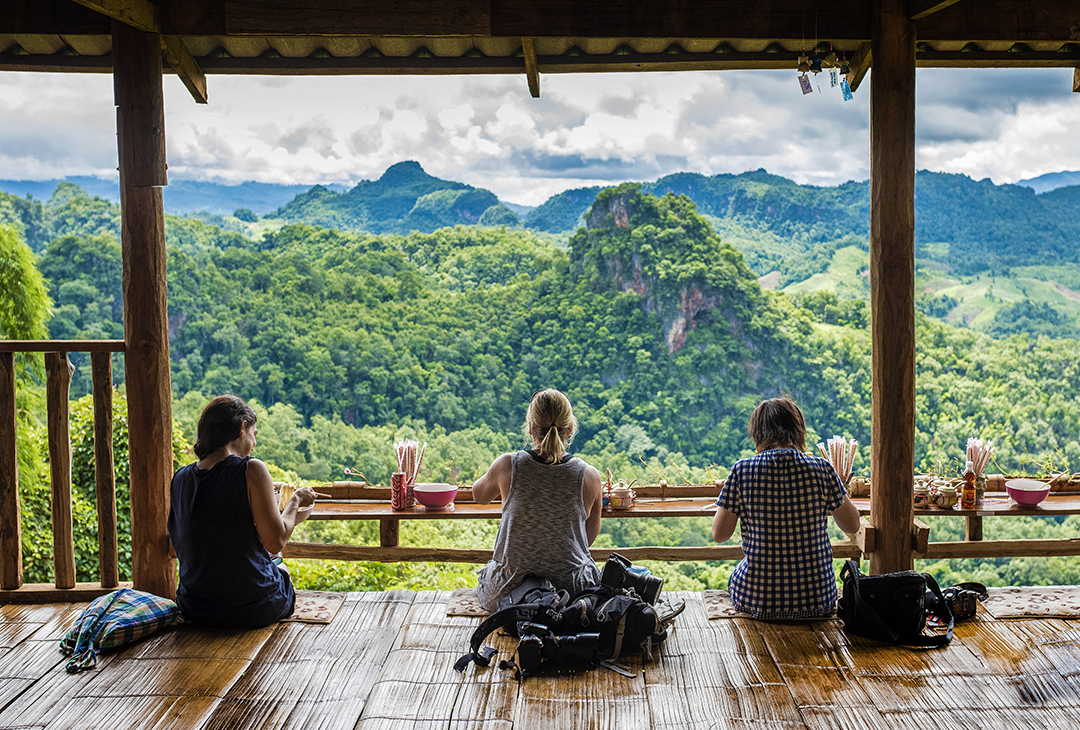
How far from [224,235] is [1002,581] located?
1984 centimetres

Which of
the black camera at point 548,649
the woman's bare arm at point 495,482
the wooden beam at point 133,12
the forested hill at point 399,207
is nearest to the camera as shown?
the black camera at point 548,649

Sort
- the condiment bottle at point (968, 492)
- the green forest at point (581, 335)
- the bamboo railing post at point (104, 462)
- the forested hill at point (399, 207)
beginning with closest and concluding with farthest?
1. the bamboo railing post at point (104, 462)
2. the condiment bottle at point (968, 492)
3. the green forest at point (581, 335)
4. the forested hill at point (399, 207)

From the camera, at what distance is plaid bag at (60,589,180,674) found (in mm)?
2612

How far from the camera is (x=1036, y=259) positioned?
70.2ft

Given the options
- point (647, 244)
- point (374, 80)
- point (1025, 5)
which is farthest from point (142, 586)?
point (374, 80)

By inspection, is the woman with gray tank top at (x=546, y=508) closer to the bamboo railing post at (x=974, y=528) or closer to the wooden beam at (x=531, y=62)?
the wooden beam at (x=531, y=62)

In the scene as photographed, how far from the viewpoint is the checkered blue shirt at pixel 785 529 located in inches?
106

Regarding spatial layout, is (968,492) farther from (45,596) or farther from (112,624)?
(45,596)

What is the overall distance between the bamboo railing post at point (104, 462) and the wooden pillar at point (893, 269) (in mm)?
2918

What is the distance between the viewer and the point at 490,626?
8.26 feet

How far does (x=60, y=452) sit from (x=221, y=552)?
964 millimetres

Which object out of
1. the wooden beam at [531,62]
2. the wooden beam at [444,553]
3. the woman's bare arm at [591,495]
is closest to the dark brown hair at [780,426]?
the woman's bare arm at [591,495]

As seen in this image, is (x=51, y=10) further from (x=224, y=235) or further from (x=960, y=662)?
(x=224, y=235)

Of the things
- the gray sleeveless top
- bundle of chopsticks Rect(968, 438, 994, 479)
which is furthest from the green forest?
the gray sleeveless top
